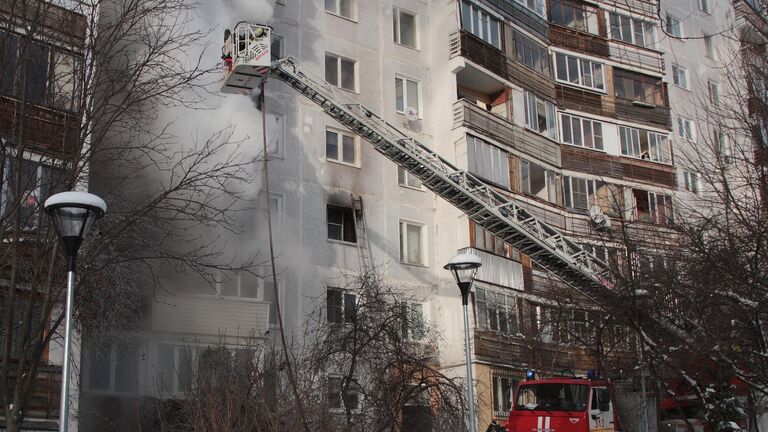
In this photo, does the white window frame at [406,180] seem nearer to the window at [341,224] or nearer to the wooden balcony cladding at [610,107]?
the window at [341,224]

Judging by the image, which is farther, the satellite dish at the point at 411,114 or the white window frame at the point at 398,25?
the white window frame at the point at 398,25

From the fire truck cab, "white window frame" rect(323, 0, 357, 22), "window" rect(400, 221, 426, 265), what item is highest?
"white window frame" rect(323, 0, 357, 22)

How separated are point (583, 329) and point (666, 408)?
439 centimetres

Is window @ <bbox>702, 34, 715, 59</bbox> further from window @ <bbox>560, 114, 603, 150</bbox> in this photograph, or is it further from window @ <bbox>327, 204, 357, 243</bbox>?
window @ <bbox>327, 204, 357, 243</bbox>

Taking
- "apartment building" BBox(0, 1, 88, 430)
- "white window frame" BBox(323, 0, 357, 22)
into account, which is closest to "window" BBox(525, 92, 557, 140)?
"white window frame" BBox(323, 0, 357, 22)

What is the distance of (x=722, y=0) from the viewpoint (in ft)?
153

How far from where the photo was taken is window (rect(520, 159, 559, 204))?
34125 mm

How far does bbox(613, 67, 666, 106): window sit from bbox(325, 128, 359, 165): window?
14.5 meters

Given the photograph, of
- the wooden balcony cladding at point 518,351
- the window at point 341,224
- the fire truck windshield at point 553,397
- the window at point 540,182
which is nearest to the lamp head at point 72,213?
the fire truck windshield at point 553,397

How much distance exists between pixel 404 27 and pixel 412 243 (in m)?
7.99

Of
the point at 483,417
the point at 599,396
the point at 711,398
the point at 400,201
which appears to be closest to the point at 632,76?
the point at 400,201

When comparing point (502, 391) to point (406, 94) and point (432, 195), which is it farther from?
point (406, 94)

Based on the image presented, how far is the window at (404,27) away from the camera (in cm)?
3266

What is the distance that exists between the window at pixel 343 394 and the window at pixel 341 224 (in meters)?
6.97
